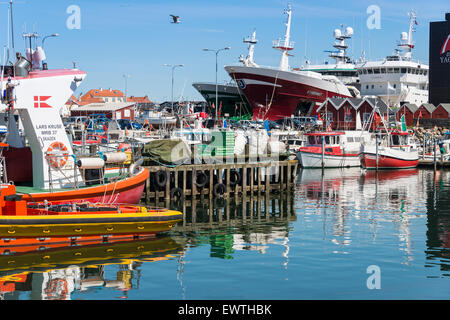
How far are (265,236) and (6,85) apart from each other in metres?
10.8

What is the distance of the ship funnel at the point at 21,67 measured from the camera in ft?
72.6

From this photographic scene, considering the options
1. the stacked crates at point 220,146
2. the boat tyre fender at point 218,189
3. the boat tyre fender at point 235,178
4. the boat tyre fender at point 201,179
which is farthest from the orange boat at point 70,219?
the stacked crates at point 220,146

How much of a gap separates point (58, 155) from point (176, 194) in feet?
30.1

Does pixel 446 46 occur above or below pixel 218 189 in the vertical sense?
above

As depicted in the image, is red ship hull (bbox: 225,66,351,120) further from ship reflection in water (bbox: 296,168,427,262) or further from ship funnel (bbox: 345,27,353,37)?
ship reflection in water (bbox: 296,168,427,262)

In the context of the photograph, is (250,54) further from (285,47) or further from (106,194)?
(106,194)

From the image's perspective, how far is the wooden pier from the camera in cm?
3089

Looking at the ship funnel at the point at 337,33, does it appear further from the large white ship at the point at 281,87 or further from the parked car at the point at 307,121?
the parked car at the point at 307,121

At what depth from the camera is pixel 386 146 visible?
184 feet

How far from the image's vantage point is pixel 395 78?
90500 millimetres

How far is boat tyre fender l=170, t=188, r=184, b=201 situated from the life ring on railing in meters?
8.31

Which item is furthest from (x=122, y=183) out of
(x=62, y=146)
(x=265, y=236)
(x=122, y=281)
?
(x=122, y=281)

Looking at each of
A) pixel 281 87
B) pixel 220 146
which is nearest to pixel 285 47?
pixel 281 87
